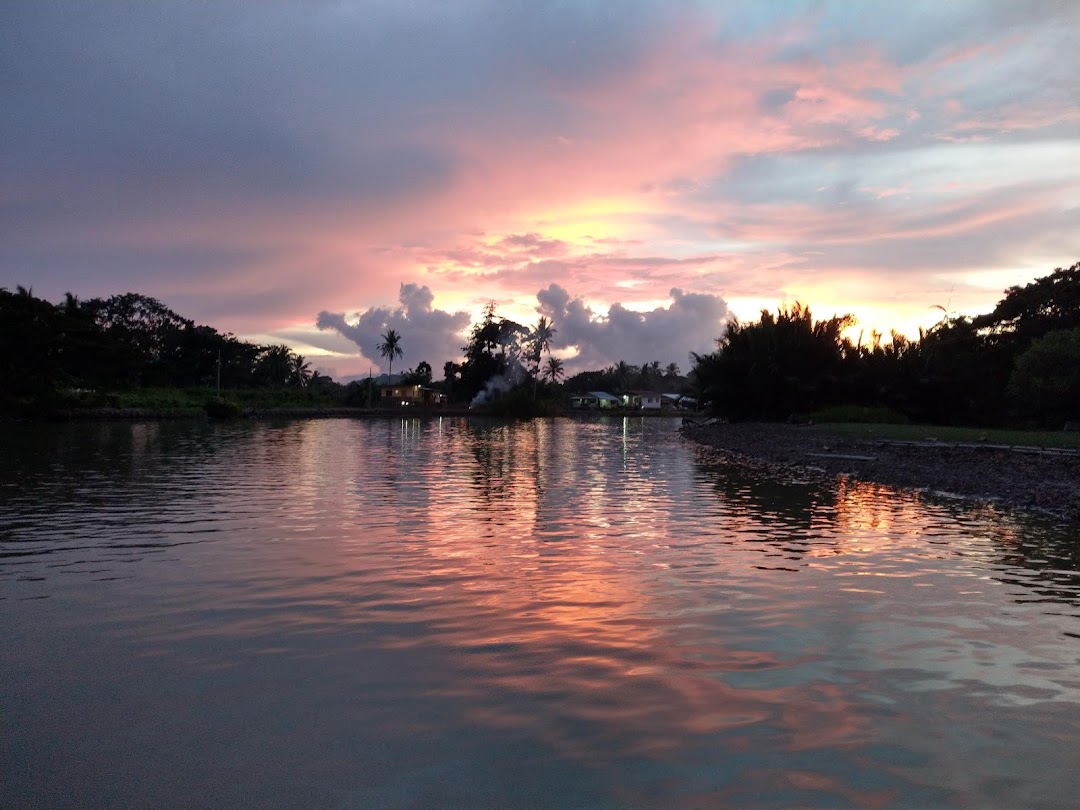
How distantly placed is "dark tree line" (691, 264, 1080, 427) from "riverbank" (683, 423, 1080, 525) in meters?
16.3

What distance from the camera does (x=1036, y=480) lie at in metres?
20.4

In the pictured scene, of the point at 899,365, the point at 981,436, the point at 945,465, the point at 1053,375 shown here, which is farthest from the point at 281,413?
Answer: the point at 945,465

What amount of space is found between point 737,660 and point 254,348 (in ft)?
393

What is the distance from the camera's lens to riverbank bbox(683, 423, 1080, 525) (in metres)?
18.5

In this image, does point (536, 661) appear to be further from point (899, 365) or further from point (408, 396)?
point (408, 396)

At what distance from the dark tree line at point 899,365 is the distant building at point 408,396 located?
67570mm

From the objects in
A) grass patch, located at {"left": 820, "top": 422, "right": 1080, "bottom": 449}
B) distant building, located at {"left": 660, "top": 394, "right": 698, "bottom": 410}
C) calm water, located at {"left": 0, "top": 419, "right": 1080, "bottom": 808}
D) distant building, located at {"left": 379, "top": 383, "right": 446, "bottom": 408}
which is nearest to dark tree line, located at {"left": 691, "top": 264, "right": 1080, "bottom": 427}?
grass patch, located at {"left": 820, "top": 422, "right": 1080, "bottom": 449}

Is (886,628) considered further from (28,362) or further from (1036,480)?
(28,362)

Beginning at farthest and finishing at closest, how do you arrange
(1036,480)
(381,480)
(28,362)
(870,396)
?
(28,362) → (870,396) → (381,480) → (1036,480)

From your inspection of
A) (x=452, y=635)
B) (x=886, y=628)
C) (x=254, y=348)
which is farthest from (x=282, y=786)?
(x=254, y=348)

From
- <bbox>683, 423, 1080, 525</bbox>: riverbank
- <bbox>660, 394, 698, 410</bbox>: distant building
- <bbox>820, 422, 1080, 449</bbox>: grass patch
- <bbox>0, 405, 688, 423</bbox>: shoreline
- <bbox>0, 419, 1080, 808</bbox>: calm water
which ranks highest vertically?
<bbox>660, 394, 698, 410</bbox>: distant building


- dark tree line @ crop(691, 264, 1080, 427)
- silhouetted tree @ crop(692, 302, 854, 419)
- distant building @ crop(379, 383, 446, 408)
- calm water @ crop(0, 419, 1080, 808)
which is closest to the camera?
calm water @ crop(0, 419, 1080, 808)

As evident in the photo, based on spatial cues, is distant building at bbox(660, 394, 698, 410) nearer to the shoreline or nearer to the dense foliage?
the shoreline

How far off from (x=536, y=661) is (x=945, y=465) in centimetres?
2178
